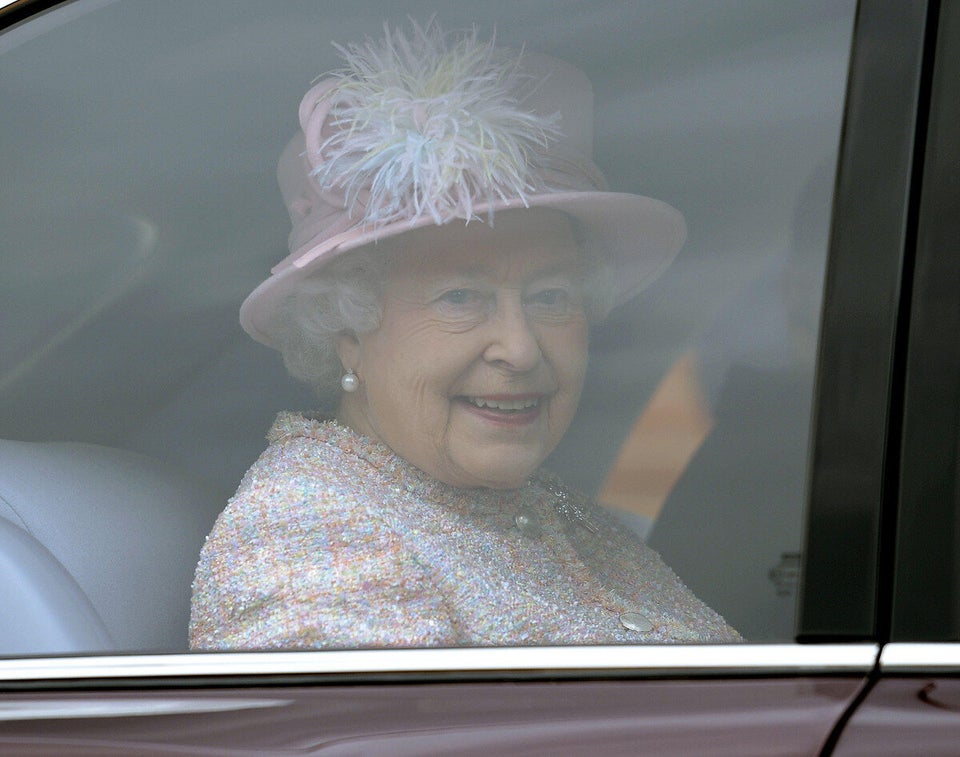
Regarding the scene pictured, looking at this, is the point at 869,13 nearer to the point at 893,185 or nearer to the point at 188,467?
the point at 893,185

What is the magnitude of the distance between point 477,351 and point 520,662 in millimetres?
488

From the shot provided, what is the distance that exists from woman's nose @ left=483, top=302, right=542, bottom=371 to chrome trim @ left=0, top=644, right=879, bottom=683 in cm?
43

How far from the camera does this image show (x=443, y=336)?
5.12ft

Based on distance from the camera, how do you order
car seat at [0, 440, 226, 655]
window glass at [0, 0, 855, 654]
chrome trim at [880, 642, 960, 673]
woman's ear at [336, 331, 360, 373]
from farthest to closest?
1. woman's ear at [336, 331, 360, 373]
2. car seat at [0, 440, 226, 655]
3. window glass at [0, 0, 855, 654]
4. chrome trim at [880, 642, 960, 673]

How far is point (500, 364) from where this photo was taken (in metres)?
1.55

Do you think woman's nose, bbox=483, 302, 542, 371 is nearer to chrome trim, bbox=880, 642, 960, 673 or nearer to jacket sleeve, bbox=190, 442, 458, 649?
jacket sleeve, bbox=190, 442, 458, 649

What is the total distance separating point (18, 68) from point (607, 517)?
36.1 inches

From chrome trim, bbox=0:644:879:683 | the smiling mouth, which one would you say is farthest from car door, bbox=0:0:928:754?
the smiling mouth

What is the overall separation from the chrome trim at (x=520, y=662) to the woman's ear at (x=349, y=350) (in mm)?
447

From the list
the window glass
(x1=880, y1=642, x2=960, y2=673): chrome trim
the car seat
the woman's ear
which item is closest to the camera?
(x1=880, y1=642, x2=960, y2=673): chrome trim

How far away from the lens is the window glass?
1287 millimetres

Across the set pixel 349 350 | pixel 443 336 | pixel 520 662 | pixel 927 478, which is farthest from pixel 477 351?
pixel 927 478

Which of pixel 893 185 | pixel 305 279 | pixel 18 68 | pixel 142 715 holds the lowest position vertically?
pixel 142 715

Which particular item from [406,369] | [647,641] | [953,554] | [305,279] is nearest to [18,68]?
[305,279]
